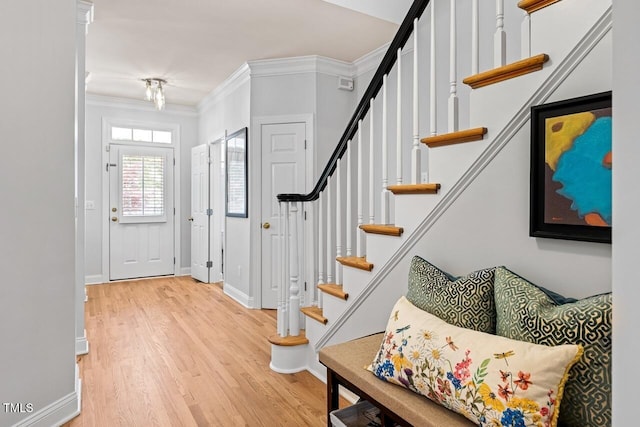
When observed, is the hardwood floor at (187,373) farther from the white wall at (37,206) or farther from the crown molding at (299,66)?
the crown molding at (299,66)

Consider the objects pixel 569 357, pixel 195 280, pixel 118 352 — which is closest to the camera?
pixel 569 357

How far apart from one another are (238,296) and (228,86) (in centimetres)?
260

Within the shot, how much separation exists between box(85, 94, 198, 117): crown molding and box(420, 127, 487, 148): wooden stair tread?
509 cm

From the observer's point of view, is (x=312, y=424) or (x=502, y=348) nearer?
(x=502, y=348)

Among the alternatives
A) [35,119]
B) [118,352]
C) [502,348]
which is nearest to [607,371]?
[502,348]

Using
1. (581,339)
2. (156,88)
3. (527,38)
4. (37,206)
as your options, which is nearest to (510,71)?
(527,38)

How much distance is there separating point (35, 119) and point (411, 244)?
193 cm

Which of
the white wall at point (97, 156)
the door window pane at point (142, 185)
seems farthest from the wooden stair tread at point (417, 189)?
the white wall at point (97, 156)

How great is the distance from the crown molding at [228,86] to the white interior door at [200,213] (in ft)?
2.11

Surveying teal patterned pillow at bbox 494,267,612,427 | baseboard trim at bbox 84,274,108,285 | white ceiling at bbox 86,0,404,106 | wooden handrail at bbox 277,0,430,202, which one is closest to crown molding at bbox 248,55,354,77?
white ceiling at bbox 86,0,404,106

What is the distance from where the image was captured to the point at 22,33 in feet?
5.85

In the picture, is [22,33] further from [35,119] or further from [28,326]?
[28,326]

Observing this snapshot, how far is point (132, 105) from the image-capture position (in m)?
5.51

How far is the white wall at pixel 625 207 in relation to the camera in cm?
44
